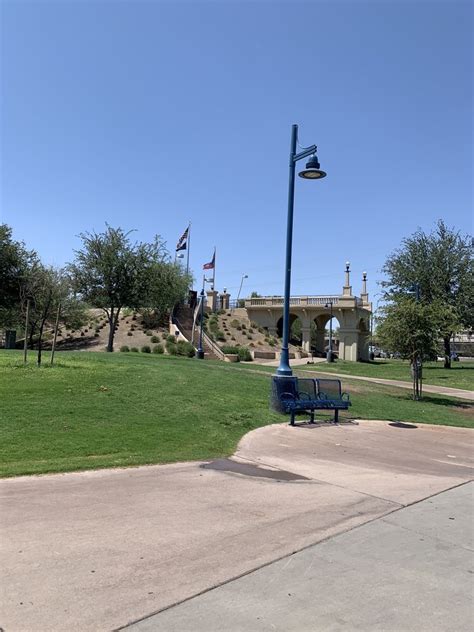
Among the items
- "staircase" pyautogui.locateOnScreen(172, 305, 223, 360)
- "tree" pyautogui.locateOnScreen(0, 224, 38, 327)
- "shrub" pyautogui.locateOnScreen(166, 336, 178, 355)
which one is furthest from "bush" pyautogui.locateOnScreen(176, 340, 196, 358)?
"tree" pyautogui.locateOnScreen(0, 224, 38, 327)

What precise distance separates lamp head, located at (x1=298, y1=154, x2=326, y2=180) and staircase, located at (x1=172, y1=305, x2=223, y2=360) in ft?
101

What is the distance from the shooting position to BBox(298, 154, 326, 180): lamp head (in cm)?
1230

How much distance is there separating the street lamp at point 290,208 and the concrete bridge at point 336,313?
1749 inches

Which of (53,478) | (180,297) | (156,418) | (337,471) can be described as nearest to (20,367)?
(156,418)

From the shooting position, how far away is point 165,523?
194 inches

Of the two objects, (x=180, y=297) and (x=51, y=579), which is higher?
(x=180, y=297)

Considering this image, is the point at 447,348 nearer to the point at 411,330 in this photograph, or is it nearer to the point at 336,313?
the point at 411,330

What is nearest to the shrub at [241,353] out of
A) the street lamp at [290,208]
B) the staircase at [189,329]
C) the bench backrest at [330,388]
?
the staircase at [189,329]

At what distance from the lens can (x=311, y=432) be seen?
10.8 metres

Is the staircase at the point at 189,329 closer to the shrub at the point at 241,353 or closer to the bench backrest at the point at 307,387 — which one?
the shrub at the point at 241,353

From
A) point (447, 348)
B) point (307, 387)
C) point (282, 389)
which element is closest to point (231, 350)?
point (447, 348)

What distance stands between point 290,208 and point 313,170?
1124 millimetres

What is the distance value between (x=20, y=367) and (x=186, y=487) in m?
9.47

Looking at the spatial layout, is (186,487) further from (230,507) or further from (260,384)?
(260,384)
